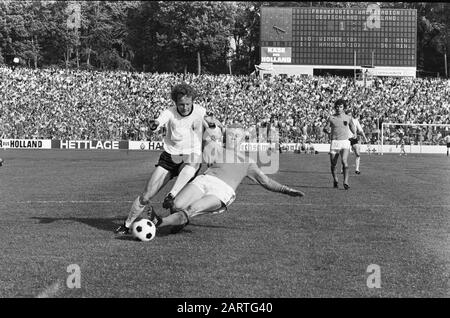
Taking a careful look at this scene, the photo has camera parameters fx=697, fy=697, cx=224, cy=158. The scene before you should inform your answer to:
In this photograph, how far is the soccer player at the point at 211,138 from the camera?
10.3m

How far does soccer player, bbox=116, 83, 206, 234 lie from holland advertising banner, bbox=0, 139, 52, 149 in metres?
44.9

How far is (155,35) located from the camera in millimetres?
84125

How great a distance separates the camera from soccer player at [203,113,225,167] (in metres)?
10.3

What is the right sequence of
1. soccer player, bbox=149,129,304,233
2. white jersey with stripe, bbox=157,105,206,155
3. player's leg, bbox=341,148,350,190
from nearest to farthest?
soccer player, bbox=149,129,304,233, white jersey with stripe, bbox=157,105,206,155, player's leg, bbox=341,148,350,190

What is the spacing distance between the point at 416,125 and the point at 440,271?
45.1m

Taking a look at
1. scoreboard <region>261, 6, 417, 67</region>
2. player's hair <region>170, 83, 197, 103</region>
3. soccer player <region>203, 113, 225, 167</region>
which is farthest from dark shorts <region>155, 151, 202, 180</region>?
scoreboard <region>261, 6, 417, 67</region>

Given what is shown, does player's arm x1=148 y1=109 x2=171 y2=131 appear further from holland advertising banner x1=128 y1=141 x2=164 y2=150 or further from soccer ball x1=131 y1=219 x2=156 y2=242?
holland advertising banner x1=128 y1=141 x2=164 y2=150

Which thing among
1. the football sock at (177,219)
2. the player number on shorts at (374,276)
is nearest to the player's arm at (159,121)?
the football sock at (177,219)

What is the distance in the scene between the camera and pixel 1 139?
5331 centimetres

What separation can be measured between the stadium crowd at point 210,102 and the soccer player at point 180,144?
40.8 meters

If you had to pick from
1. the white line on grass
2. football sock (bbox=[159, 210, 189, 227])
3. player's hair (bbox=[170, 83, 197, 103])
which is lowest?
the white line on grass

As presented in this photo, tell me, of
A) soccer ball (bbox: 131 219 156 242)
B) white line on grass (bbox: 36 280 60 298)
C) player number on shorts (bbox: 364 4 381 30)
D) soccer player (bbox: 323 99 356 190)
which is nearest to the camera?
white line on grass (bbox: 36 280 60 298)

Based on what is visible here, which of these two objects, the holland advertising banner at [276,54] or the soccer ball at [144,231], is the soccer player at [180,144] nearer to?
the soccer ball at [144,231]

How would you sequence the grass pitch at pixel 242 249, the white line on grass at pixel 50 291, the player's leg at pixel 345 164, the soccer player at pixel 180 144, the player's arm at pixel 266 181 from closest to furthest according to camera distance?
the white line on grass at pixel 50 291 → the grass pitch at pixel 242 249 → the player's arm at pixel 266 181 → the soccer player at pixel 180 144 → the player's leg at pixel 345 164
